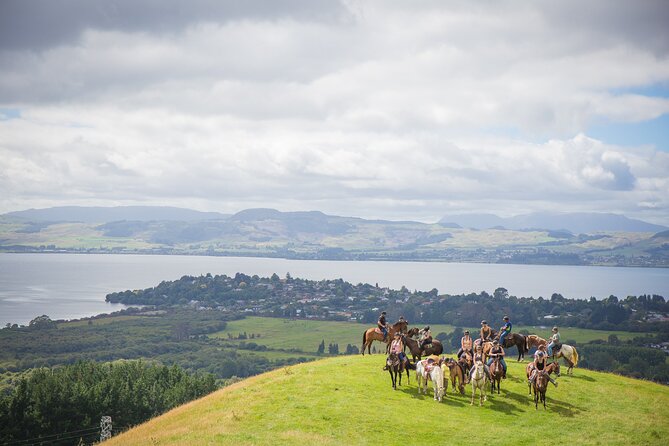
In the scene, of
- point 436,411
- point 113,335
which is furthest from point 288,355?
point 436,411

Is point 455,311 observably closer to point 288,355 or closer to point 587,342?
point 587,342

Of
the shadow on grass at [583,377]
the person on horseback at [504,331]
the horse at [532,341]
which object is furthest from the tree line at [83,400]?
the shadow on grass at [583,377]

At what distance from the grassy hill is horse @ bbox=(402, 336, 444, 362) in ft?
6.77

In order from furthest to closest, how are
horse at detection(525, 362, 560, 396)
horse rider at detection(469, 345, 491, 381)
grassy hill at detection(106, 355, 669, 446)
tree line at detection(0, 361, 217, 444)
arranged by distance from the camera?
tree line at detection(0, 361, 217, 444) < horse at detection(525, 362, 560, 396) < horse rider at detection(469, 345, 491, 381) < grassy hill at detection(106, 355, 669, 446)

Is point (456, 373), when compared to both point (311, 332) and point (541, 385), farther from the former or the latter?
point (311, 332)

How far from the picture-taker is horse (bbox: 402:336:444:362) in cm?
3153

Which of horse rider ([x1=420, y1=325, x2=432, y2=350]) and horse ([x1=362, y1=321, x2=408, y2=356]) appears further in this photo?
horse ([x1=362, y1=321, x2=408, y2=356])

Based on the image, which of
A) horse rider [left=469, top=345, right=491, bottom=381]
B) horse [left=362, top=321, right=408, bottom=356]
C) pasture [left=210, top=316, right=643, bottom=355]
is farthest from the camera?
pasture [left=210, top=316, right=643, bottom=355]

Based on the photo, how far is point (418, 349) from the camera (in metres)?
32.1

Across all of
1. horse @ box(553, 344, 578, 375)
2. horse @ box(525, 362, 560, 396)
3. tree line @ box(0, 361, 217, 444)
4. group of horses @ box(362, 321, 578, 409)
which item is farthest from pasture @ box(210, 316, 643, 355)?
horse @ box(525, 362, 560, 396)

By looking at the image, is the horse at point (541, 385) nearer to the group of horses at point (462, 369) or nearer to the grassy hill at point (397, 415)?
the group of horses at point (462, 369)

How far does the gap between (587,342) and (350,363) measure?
94.1 m

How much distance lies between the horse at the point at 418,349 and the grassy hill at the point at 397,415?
2064 millimetres

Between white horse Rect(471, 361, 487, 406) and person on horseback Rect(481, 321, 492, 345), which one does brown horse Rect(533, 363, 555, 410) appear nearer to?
white horse Rect(471, 361, 487, 406)
